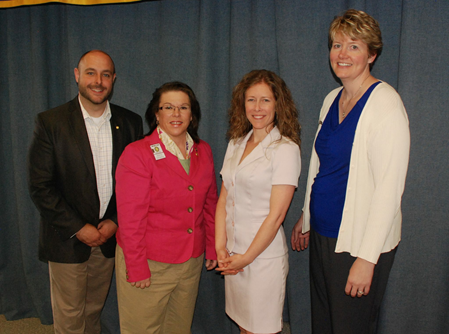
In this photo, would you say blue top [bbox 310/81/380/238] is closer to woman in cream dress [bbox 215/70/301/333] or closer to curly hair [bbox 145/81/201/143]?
woman in cream dress [bbox 215/70/301/333]

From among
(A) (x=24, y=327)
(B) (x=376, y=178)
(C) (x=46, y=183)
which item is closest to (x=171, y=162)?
(C) (x=46, y=183)

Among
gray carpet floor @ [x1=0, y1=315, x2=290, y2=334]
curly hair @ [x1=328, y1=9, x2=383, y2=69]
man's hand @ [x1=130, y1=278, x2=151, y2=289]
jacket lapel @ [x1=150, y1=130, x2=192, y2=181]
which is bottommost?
gray carpet floor @ [x1=0, y1=315, x2=290, y2=334]

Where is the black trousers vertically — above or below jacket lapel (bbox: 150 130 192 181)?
below

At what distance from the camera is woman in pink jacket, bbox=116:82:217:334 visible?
1.69m

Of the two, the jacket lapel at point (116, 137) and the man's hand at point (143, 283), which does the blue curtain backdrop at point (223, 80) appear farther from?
the man's hand at point (143, 283)

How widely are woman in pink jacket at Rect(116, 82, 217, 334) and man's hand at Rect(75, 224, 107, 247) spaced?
0.23m

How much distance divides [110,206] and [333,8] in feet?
6.11

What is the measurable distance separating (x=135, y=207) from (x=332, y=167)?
99 centimetres

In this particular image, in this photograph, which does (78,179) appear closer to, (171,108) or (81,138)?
(81,138)

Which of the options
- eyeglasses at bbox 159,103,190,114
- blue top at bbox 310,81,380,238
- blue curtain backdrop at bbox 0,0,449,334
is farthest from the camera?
blue curtain backdrop at bbox 0,0,449,334

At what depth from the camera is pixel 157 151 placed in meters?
1.74

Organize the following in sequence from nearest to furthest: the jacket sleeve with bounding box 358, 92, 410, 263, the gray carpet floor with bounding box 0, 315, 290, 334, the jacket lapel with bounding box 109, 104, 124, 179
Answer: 1. the jacket sleeve with bounding box 358, 92, 410, 263
2. the jacket lapel with bounding box 109, 104, 124, 179
3. the gray carpet floor with bounding box 0, 315, 290, 334

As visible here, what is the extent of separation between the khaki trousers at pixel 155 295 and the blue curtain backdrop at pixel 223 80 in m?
0.64

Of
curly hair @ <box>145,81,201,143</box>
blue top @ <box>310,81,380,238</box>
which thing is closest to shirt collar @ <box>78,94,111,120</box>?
curly hair @ <box>145,81,201,143</box>
